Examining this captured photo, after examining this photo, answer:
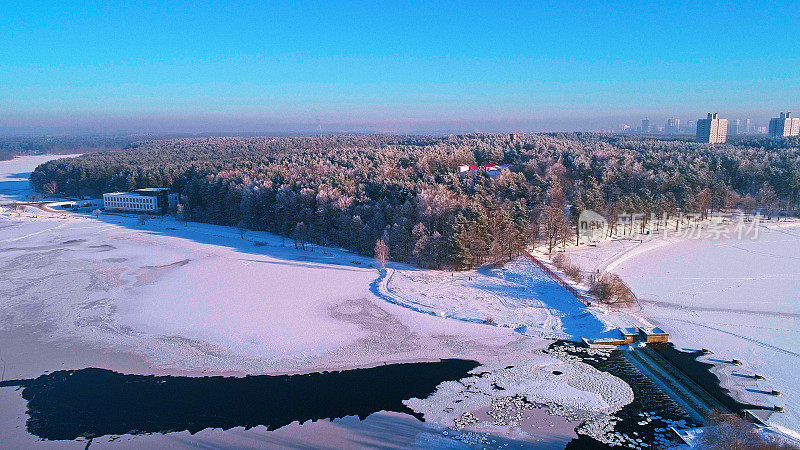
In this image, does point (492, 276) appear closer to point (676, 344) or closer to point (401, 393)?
point (676, 344)

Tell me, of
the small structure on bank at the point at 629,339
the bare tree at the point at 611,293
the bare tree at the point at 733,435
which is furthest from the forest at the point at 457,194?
the bare tree at the point at 733,435

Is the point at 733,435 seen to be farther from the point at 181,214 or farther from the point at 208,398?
the point at 181,214

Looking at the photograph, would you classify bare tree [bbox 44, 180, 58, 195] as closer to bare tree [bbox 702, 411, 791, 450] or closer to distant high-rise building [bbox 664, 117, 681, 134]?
bare tree [bbox 702, 411, 791, 450]

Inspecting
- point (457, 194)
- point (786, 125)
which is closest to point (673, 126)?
point (786, 125)

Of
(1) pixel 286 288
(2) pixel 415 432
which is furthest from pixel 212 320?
(2) pixel 415 432

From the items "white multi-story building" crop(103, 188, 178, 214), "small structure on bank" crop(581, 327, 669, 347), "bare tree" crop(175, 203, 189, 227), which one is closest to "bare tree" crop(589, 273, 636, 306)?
"small structure on bank" crop(581, 327, 669, 347)

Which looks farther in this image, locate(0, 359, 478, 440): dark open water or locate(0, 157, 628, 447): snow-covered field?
locate(0, 157, 628, 447): snow-covered field

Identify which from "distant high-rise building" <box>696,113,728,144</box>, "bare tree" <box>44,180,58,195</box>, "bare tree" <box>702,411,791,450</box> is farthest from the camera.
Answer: "distant high-rise building" <box>696,113,728,144</box>
